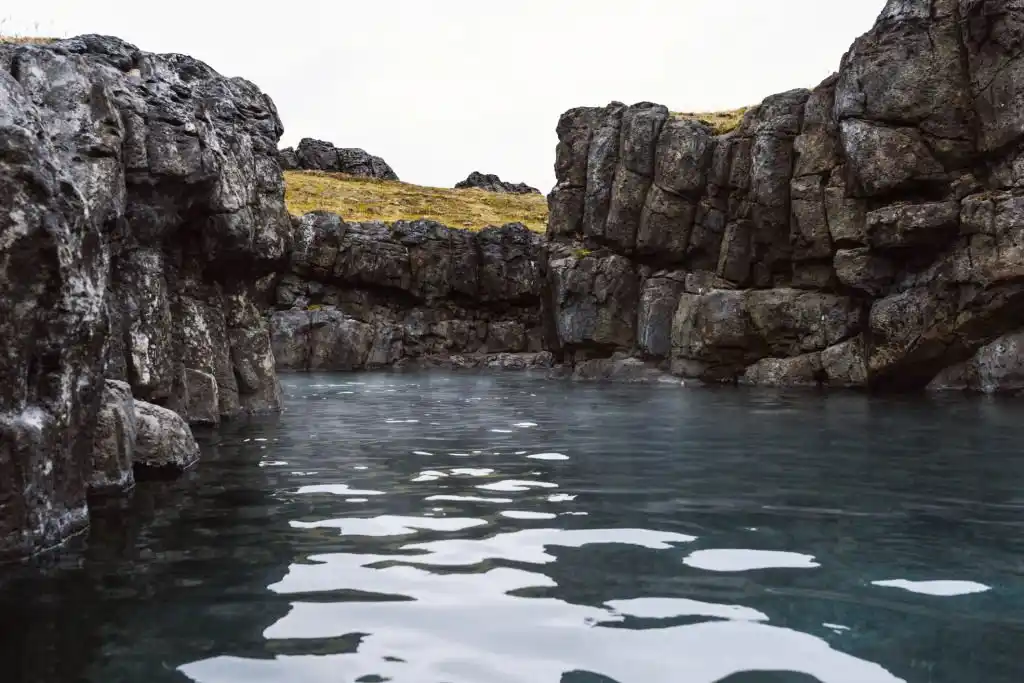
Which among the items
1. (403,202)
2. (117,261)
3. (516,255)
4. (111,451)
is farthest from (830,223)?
(403,202)

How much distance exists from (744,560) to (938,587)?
1672 millimetres

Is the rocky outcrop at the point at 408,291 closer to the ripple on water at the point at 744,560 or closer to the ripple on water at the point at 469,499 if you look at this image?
the ripple on water at the point at 469,499

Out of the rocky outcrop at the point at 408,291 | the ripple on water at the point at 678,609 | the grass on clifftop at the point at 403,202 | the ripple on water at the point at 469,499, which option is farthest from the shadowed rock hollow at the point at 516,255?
the grass on clifftop at the point at 403,202

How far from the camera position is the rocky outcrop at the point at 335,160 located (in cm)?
13438

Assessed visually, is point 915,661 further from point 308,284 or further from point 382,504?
point 308,284

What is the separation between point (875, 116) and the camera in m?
39.2

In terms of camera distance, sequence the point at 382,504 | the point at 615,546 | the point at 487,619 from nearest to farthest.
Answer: the point at 487,619 → the point at 615,546 → the point at 382,504

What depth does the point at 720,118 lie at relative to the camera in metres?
57.3

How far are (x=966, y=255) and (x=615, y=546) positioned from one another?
1307 inches

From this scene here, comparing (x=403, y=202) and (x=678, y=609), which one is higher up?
(x=403, y=202)

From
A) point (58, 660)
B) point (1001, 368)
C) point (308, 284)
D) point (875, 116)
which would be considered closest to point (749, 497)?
point (58, 660)

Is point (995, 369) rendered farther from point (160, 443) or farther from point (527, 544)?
point (160, 443)

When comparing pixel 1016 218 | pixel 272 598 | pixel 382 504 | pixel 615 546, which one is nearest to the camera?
pixel 272 598

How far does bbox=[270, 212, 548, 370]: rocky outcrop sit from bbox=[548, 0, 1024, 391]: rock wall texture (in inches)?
824
